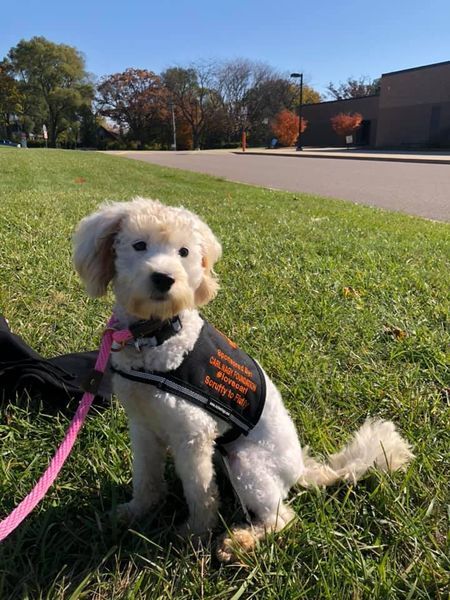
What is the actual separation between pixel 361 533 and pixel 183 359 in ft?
3.23

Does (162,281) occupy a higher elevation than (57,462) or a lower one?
higher

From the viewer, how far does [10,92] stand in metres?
72.6

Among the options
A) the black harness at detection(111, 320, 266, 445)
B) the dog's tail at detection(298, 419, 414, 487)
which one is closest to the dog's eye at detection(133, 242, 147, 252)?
the black harness at detection(111, 320, 266, 445)

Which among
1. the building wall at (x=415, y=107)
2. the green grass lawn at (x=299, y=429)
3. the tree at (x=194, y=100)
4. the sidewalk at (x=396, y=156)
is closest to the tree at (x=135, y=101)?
the tree at (x=194, y=100)

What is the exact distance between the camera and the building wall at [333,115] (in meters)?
58.5

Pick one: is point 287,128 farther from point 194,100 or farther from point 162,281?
point 162,281

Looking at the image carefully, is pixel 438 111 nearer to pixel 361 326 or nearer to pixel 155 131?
pixel 155 131

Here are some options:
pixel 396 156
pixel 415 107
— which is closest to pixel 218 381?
pixel 396 156

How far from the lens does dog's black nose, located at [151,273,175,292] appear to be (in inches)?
65.8

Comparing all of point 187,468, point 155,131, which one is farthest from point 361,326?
point 155,131

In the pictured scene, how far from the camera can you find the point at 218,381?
190 cm

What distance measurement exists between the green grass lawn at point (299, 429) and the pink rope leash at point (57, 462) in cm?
30

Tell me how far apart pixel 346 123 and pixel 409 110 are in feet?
31.6

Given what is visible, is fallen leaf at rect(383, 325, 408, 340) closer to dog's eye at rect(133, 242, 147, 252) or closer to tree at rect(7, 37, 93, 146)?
dog's eye at rect(133, 242, 147, 252)
